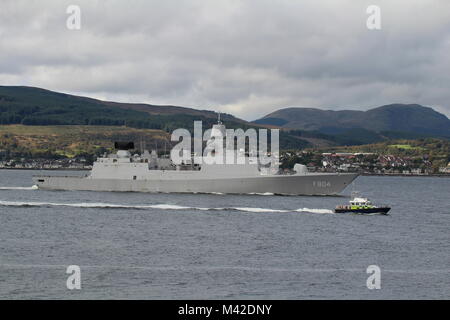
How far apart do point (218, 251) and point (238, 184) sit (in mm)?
35869

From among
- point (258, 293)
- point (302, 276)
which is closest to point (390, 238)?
point (302, 276)

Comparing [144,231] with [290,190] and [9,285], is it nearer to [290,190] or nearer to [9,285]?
[9,285]

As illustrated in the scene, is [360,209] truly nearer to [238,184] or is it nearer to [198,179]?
[238,184]

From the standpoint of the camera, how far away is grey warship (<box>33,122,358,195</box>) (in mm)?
73562

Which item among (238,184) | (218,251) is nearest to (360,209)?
(238,184)

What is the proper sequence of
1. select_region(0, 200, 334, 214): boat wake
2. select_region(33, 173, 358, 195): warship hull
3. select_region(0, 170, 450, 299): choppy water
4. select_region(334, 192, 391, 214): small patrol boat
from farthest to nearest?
select_region(33, 173, 358, 195): warship hull
select_region(0, 200, 334, 214): boat wake
select_region(334, 192, 391, 214): small patrol boat
select_region(0, 170, 450, 299): choppy water

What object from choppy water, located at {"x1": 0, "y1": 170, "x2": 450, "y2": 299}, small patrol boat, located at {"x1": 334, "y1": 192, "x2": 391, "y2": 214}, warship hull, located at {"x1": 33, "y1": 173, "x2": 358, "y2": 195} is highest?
warship hull, located at {"x1": 33, "y1": 173, "x2": 358, "y2": 195}

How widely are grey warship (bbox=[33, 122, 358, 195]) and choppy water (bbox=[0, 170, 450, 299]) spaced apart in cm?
1078

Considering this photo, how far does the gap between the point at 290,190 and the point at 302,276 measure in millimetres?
43701

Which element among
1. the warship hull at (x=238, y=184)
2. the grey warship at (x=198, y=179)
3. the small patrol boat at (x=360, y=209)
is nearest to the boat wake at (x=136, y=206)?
the small patrol boat at (x=360, y=209)

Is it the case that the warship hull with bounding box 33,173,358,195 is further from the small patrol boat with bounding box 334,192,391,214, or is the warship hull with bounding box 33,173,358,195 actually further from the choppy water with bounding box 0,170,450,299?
the small patrol boat with bounding box 334,192,391,214

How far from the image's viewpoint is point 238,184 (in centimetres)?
7331

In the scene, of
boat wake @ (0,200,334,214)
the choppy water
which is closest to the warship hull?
the choppy water
